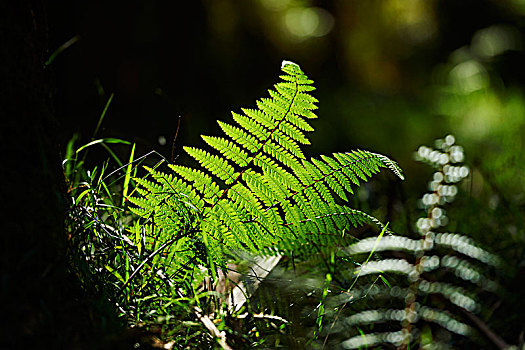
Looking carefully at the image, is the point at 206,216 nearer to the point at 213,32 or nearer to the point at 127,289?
the point at 127,289

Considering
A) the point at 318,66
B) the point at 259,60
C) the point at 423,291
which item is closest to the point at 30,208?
the point at 423,291

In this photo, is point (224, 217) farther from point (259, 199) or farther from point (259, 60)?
point (259, 60)

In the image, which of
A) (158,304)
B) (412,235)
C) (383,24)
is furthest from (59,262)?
(383,24)

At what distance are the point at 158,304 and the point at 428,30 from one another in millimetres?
4685

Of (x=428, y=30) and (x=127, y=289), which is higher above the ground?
(x=428, y=30)

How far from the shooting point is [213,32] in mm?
4598

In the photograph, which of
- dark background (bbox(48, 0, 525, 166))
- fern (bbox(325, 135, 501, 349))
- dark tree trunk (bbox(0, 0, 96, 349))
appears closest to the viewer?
dark tree trunk (bbox(0, 0, 96, 349))

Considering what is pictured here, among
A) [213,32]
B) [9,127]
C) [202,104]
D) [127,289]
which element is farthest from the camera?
[213,32]

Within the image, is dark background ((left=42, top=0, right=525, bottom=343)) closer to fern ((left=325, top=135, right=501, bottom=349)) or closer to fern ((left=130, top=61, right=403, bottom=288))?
fern ((left=325, top=135, right=501, bottom=349))

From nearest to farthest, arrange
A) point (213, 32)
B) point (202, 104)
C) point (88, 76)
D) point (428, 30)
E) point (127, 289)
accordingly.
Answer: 1. point (127, 289)
2. point (88, 76)
3. point (202, 104)
4. point (213, 32)
5. point (428, 30)

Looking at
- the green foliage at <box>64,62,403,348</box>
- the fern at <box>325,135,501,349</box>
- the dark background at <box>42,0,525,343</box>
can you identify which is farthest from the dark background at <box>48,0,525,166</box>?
the fern at <box>325,135,501,349</box>

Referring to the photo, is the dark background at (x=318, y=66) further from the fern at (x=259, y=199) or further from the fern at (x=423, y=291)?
the fern at (x=259, y=199)

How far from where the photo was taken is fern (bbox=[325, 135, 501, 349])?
0.92 m

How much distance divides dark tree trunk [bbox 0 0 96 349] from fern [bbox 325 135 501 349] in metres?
0.51
